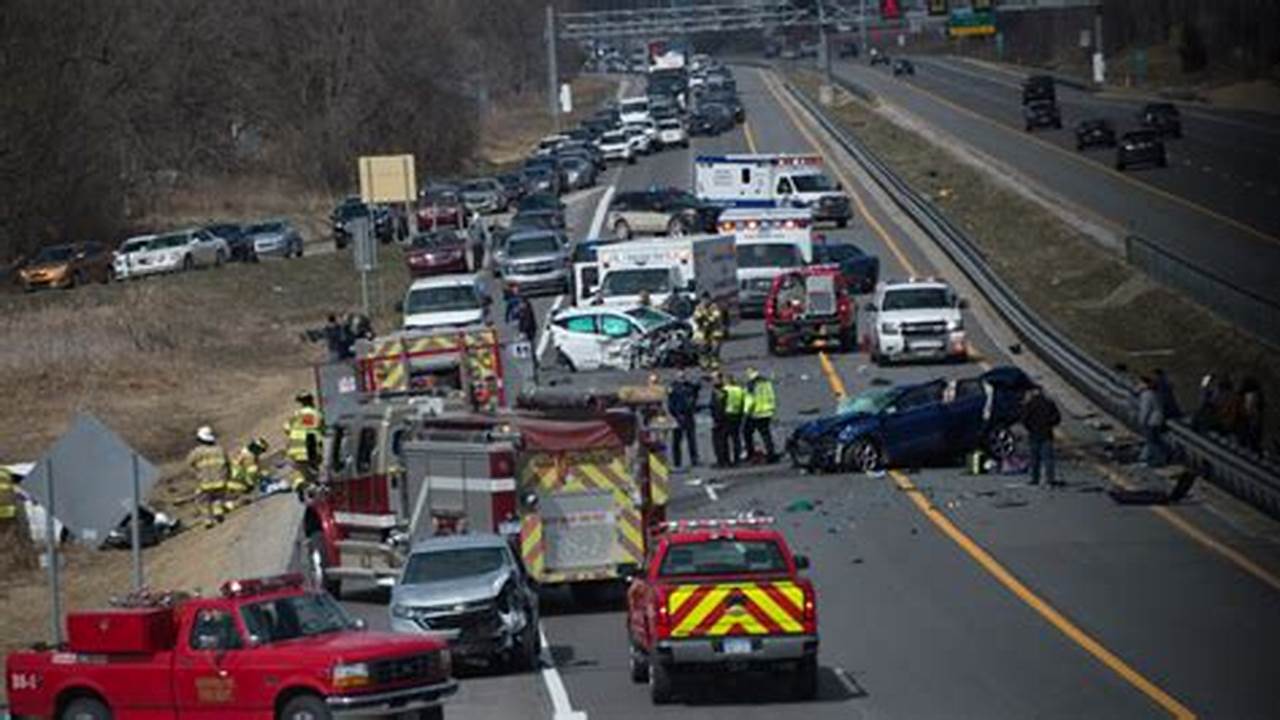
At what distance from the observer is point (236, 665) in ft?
71.0

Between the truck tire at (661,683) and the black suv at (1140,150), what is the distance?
70.7 m

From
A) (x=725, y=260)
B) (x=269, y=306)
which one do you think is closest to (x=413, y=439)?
(x=725, y=260)

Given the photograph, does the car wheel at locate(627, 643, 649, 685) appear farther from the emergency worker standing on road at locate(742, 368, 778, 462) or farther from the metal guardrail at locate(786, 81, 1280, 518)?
the emergency worker standing on road at locate(742, 368, 778, 462)

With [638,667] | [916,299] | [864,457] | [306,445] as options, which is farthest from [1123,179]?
[638,667]

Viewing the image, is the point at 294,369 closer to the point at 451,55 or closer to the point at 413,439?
the point at 413,439

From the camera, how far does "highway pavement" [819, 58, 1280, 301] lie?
6738 centimetres

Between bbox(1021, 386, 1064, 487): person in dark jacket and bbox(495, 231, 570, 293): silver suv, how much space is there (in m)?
28.3

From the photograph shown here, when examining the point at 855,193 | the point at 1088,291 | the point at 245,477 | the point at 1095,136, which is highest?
the point at 1095,136

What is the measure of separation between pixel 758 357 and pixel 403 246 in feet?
103

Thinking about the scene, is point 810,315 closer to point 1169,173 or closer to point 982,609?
point 982,609

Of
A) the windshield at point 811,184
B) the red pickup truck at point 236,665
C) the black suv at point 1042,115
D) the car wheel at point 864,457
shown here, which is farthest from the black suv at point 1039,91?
the red pickup truck at point 236,665

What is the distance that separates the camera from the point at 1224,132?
10700 centimetres

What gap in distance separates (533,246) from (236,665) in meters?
45.2

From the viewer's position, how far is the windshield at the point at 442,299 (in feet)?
183
